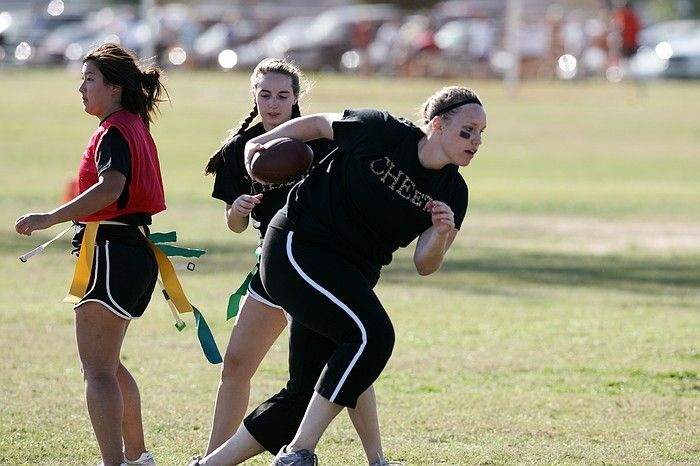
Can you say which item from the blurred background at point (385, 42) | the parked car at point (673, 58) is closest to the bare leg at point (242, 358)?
the blurred background at point (385, 42)

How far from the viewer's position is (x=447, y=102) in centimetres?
525

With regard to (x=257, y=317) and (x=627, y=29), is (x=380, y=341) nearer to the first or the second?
(x=257, y=317)

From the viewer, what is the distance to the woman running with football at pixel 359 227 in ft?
16.7

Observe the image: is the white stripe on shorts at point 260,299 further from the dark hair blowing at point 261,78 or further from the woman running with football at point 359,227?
the dark hair blowing at point 261,78

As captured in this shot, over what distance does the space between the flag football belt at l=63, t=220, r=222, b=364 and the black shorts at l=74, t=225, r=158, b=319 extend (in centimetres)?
3

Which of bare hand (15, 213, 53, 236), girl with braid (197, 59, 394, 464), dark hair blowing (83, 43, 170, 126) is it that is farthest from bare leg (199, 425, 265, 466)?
dark hair blowing (83, 43, 170, 126)

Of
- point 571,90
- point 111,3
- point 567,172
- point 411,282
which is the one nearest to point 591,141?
point 567,172

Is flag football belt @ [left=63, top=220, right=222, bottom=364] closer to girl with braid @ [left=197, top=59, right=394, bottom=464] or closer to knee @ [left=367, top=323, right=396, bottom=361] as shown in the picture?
girl with braid @ [left=197, top=59, right=394, bottom=464]

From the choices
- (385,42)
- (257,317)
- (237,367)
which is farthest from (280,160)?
(385,42)

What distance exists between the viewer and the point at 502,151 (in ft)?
89.4

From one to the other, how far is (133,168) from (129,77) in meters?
0.44

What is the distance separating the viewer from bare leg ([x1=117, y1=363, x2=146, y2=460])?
583cm

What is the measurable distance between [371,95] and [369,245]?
29400mm

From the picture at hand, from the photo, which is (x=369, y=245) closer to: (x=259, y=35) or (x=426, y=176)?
(x=426, y=176)
